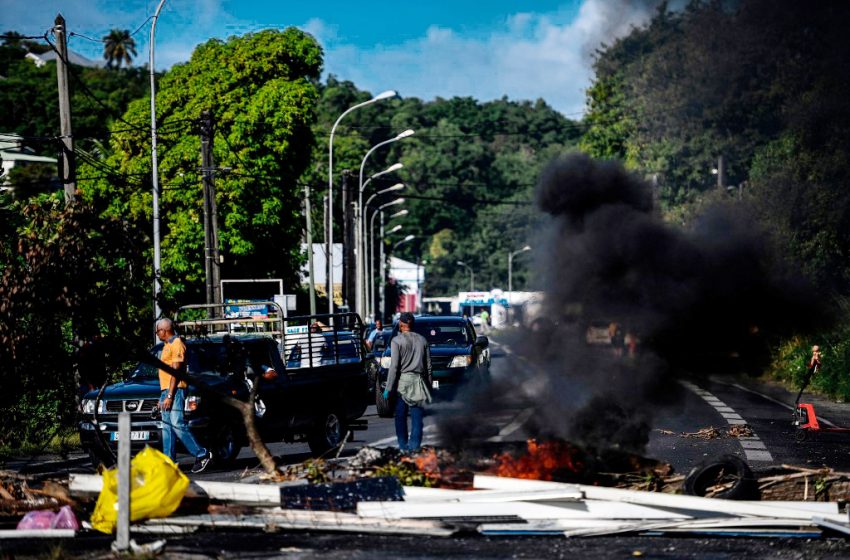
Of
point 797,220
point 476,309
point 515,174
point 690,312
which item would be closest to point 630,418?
point 690,312

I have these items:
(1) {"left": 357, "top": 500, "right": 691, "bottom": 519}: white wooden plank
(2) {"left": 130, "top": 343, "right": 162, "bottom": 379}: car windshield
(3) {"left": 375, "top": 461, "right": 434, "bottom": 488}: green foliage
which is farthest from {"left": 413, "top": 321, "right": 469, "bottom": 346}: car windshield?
(1) {"left": 357, "top": 500, "right": 691, "bottom": 519}: white wooden plank

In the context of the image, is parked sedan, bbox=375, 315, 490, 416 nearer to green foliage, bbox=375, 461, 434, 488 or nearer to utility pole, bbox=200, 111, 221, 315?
utility pole, bbox=200, 111, 221, 315

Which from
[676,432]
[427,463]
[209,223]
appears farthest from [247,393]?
[209,223]

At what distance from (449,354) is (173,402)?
12062 millimetres

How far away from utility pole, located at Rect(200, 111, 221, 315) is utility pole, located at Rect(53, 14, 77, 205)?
6.75 meters

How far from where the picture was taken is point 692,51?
1831cm

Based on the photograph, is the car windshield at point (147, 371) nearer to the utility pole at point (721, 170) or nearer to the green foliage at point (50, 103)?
the utility pole at point (721, 170)

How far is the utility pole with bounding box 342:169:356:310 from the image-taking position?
46.6 m

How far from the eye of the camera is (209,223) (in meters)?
27.6

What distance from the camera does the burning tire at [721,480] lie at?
1045 centimetres

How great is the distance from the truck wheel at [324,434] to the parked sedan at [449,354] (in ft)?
18.8

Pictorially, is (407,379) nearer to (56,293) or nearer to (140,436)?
(140,436)

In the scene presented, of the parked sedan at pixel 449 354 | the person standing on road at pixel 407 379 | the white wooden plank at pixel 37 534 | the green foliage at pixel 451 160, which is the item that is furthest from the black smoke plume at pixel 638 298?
the green foliage at pixel 451 160

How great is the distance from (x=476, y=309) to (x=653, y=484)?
67615 mm
